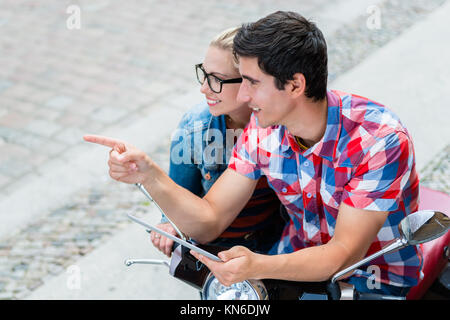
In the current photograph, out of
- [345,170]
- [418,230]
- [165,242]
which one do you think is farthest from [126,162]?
[418,230]

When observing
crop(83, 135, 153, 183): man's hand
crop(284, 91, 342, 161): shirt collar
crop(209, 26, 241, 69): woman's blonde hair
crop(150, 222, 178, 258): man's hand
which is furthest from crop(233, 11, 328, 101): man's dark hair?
crop(150, 222, 178, 258): man's hand

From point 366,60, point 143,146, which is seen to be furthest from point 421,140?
point 143,146

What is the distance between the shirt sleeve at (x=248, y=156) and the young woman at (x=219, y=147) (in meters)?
0.17

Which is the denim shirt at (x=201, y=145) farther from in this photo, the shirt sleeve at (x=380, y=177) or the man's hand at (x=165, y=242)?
the shirt sleeve at (x=380, y=177)

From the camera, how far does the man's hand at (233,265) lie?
148 cm

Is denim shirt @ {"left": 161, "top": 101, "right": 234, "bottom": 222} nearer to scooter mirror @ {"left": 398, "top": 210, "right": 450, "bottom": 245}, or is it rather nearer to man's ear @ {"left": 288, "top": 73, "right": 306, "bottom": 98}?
man's ear @ {"left": 288, "top": 73, "right": 306, "bottom": 98}

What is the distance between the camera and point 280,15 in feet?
5.74

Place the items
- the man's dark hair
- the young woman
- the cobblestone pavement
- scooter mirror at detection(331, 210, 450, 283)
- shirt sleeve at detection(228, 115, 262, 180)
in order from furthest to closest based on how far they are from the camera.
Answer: the cobblestone pavement < the young woman < shirt sleeve at detection(228, 115, 262, 180) < the man's dark hair < scooter mirror at detection(331, 210, 450, 283)

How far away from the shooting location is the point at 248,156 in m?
1.98

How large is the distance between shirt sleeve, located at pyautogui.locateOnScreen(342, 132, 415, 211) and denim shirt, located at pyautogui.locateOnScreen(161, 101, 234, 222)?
2.16ft

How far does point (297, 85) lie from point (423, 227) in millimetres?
572

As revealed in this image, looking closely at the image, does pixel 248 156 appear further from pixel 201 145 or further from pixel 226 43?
pixel 226 43

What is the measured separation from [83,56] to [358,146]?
417 cm

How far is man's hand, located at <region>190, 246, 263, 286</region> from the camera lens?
1.48m
